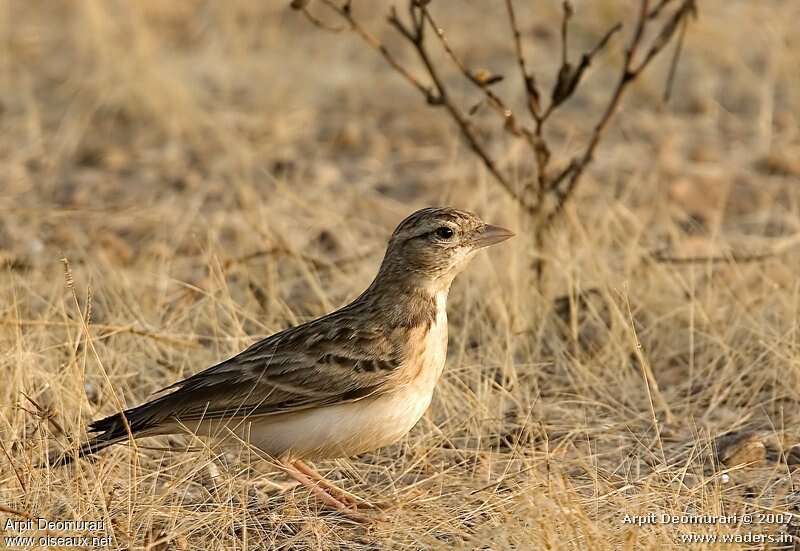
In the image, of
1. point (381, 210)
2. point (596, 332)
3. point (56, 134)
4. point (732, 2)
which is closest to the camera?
point (596, 332)

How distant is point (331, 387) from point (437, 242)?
832 mm

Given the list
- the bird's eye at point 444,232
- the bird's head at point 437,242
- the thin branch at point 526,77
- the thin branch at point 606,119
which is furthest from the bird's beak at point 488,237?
the thin branch at point 606,119

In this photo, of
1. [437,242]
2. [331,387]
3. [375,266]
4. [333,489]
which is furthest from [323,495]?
[375,266]

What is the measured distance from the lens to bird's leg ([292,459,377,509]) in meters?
5.48

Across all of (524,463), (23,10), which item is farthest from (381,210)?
(23,10)

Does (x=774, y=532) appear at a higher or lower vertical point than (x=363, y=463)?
higher

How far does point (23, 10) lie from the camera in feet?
47.1

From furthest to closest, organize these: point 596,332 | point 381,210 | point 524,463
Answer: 1. point 381,210
2. point 596,332
3. point 524,463

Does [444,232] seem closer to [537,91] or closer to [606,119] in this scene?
[537,91]

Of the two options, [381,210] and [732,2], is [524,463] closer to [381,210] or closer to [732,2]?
[381,210]

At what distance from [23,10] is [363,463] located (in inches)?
390

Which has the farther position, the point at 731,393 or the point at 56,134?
the point at 56,134

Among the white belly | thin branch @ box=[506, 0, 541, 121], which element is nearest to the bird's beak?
the white belly

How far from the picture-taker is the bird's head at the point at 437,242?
229 inches
